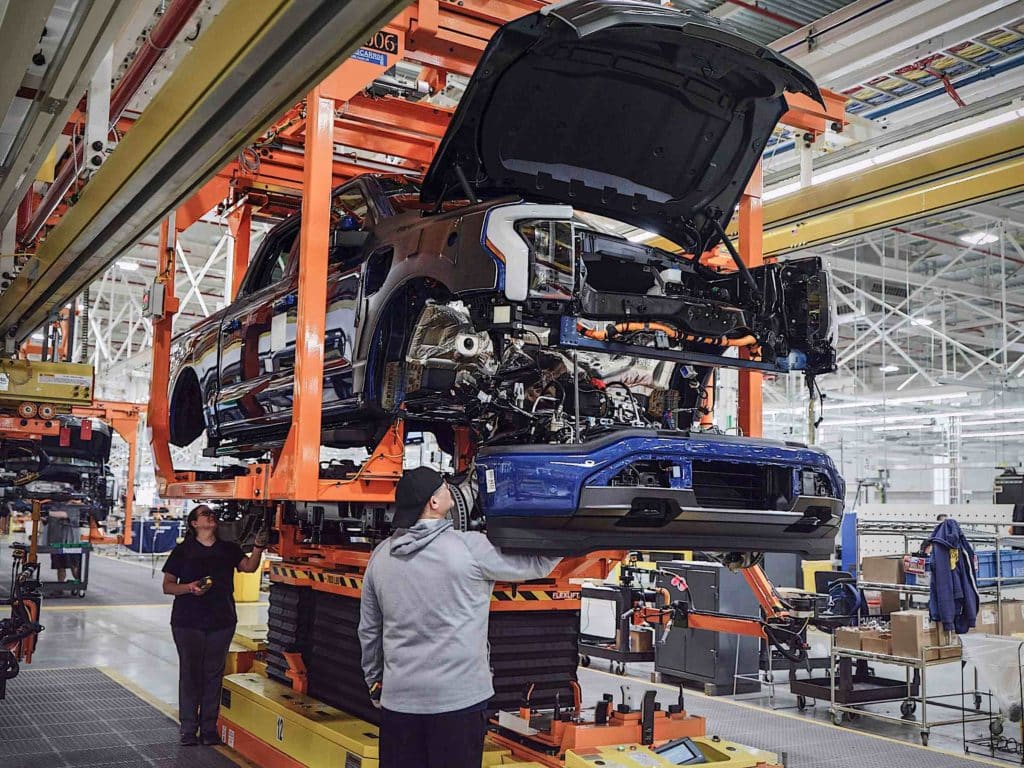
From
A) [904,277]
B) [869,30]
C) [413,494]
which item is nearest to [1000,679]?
[869,30]

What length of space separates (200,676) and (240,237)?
2.93 metres

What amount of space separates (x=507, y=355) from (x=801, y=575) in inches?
279

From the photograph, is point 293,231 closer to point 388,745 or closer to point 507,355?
point 507,355

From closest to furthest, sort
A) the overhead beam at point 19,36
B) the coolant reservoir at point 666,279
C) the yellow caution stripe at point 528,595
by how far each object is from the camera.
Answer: the overhead beam at point 19,36, the coolant reservoir at point 666,279, the yellow caution stripe at point 528,595

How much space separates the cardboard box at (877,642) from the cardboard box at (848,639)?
0.05 metres

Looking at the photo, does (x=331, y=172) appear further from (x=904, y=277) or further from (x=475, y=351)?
(x=904, y=277)

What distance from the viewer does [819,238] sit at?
21.1 feet

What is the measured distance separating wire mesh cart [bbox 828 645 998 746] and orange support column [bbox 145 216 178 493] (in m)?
4.90

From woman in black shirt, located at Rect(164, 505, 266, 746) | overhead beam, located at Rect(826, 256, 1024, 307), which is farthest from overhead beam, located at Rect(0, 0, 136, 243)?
overhead beam, located at Rect(826, 256, 1024, 307)

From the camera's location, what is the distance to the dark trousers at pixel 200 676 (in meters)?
5.61

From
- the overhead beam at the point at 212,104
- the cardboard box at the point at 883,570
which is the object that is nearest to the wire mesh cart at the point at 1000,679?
the cardboard box at the point at 883,570

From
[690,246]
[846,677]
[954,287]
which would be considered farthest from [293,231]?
[954,287]

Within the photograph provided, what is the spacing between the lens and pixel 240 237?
6.72 m

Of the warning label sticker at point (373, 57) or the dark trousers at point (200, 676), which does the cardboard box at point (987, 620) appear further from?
the warning label sticker at point (373, 57)
